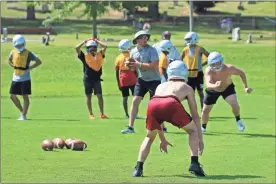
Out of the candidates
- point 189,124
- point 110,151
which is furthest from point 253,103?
point 189,124

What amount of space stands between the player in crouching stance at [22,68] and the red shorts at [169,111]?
349 inches

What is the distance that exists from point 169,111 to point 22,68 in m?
9.46

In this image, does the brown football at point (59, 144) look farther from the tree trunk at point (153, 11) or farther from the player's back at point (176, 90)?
the tree trunk at point (153, 11)

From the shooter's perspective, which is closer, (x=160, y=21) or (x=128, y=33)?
(x=128, y=33)

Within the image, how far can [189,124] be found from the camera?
39.7ft

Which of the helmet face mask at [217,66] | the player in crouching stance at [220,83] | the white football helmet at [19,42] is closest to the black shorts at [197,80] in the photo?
the player in crouching stance at [220,83]

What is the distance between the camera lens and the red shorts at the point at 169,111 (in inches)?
471

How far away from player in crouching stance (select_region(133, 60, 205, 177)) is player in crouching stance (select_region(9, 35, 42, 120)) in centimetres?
878

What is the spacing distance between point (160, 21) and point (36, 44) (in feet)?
80.3

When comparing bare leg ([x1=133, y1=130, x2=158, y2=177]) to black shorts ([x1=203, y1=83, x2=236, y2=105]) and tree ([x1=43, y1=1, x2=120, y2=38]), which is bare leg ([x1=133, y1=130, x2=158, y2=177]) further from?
tree ([x1=43, y1=1, x2=120, y2=38])

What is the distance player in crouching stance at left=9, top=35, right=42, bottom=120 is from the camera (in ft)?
67.6

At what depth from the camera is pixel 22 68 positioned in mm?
20812

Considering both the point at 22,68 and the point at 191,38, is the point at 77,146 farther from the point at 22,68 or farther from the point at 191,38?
the point at 22,68

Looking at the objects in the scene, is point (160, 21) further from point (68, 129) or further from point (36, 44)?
point (68, 129)
